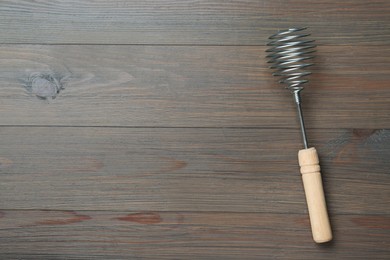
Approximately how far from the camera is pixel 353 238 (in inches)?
47.0

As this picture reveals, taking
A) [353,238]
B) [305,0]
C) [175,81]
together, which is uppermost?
[305,0]

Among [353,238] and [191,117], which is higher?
[191,117]

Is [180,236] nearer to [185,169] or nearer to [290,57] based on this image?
[185,169]

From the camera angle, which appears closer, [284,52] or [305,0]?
[284,52]

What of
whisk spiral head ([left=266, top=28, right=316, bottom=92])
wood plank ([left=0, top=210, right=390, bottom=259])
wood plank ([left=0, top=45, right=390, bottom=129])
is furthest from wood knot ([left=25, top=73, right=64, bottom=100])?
whisk spiral head ([left=266, top=28, right=316, bottom=92])

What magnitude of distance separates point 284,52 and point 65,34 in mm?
467

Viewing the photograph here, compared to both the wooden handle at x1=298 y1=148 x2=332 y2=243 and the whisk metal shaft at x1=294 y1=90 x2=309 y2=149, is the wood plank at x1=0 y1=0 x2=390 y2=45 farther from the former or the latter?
the wooden handle at x1=298 y1=148 x2=332 y2=243

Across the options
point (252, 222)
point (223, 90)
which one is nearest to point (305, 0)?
point (223, 90)

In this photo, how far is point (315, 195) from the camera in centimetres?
115

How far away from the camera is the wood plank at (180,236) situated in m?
1.19

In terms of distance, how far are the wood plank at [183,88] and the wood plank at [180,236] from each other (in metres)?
0.19

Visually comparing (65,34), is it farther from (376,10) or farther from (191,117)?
(376,10)

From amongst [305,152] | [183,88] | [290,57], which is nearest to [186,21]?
[183,88]

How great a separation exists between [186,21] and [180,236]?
451 millimetres
